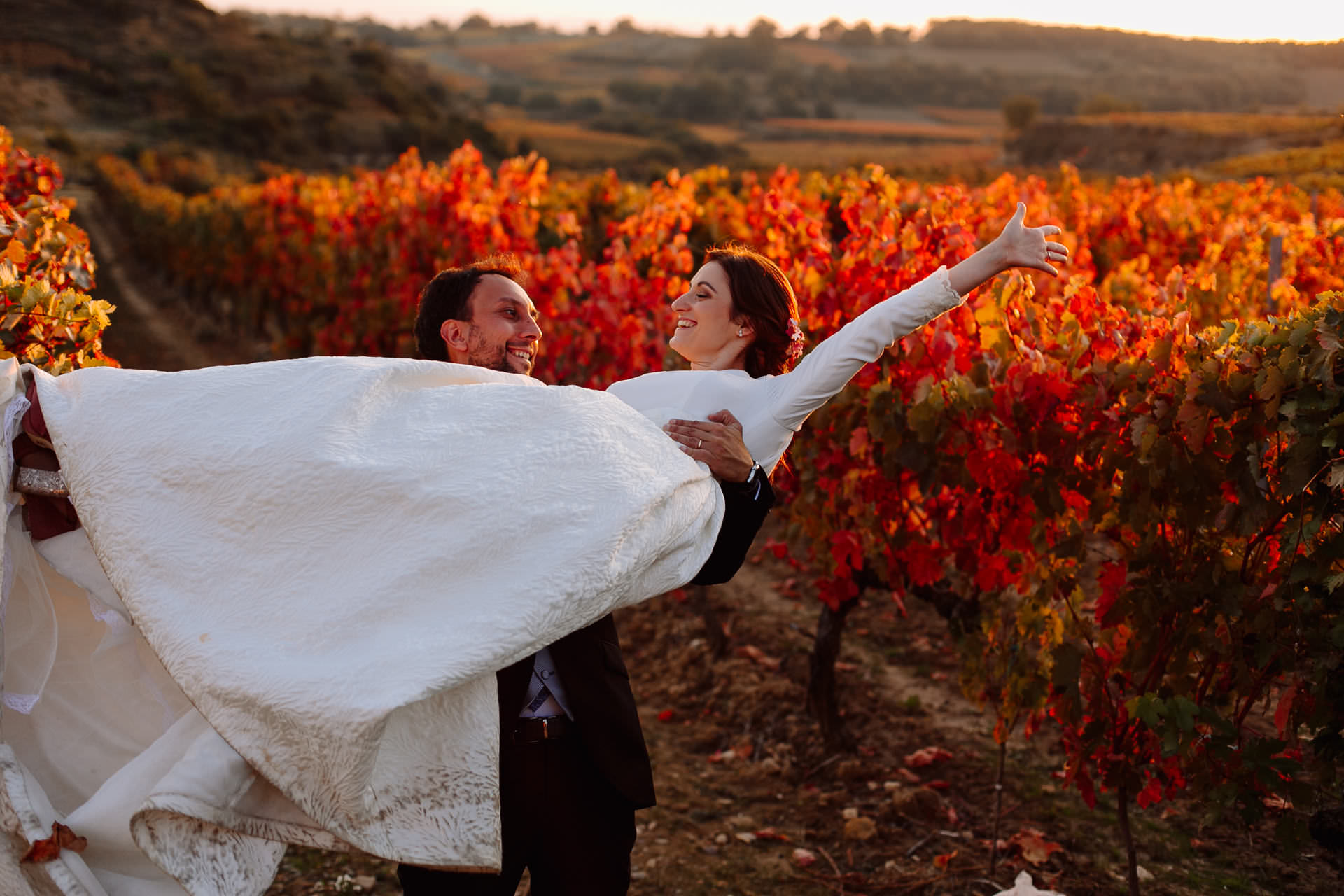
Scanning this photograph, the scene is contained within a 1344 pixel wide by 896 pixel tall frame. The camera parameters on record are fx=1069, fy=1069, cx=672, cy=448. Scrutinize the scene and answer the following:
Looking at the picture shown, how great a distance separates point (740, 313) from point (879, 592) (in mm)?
4328

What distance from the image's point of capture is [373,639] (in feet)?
5.63

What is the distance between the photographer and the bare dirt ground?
3676 mm

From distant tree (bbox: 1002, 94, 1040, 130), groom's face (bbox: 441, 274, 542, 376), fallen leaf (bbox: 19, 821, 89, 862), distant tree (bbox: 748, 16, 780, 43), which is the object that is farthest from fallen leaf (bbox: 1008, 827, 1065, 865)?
distant tree (bbox: 748, 16, 780, 43)

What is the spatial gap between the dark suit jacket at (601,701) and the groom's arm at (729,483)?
1.0 inches

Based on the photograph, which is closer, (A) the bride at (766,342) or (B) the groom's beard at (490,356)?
(A) the bride at (766,342)

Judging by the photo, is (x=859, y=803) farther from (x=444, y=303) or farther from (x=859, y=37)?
(x=859, y=37)

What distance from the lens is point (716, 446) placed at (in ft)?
7.09

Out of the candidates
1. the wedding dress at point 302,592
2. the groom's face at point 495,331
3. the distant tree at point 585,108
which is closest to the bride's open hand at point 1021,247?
the wedding dress at point 302,592

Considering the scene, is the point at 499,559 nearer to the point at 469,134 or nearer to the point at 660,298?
the point at 660,298

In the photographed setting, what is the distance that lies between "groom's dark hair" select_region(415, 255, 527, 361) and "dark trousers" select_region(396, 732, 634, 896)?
0.96 m

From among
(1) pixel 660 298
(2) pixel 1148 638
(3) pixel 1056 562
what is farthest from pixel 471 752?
(1) pixel 660 298

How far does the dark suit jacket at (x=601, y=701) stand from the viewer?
2.12 meters

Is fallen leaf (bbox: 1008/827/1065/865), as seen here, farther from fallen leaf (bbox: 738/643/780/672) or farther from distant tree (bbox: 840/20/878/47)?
distant tree (bbox: 840/20/878/47)

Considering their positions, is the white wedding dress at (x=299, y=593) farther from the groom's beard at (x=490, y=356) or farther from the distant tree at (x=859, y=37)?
the distant tree at (x=859, y=37)
